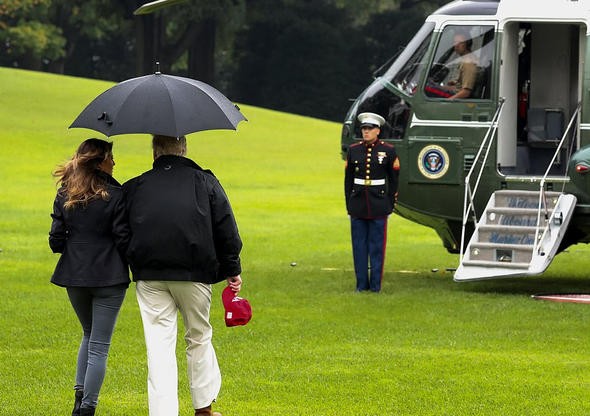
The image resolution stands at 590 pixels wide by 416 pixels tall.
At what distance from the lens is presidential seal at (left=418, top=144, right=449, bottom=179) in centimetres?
1462

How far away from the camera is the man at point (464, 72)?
14648mm

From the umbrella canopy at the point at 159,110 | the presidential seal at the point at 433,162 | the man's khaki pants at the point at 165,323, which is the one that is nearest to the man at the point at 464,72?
the presidential seal at the point at 433,162

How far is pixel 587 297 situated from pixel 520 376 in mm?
A: 4459

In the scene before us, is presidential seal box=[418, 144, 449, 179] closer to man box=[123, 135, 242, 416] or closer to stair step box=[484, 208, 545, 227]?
stair step box=[484, 208, 545, 227]

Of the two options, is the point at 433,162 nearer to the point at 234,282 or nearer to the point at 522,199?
the point at 522,199

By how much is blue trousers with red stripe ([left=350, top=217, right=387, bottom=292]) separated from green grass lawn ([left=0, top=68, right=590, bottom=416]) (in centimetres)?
23

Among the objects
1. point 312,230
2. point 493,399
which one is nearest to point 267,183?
point 312,230

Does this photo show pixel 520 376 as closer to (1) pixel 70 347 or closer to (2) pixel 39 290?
(1) pixel 70 347

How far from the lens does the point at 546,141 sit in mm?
15180

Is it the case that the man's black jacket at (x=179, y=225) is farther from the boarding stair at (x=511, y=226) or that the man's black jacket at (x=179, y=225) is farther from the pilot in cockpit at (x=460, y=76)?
the pilot in cockpit at (x=460, y=76)

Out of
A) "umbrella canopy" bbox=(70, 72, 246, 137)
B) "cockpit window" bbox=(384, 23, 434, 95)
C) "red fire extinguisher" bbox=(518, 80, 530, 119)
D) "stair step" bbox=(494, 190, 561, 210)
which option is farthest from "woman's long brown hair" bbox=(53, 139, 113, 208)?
"red fire extinguisher" bbox=(518, 80, 530, 119)

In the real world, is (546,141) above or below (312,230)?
above

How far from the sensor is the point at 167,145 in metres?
7.42

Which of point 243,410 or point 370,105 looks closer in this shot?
point 243,410
